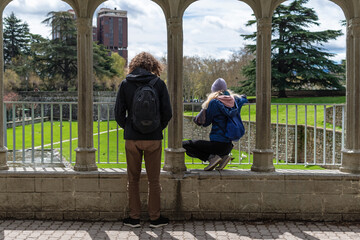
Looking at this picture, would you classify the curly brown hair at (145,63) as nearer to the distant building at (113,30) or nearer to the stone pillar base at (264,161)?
the stone pillar base at (264,161)

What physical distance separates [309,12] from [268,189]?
37901 mm

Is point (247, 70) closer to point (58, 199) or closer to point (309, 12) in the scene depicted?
point (309, 12)

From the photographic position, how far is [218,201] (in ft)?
16.4

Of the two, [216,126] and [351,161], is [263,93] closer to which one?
[216,126]

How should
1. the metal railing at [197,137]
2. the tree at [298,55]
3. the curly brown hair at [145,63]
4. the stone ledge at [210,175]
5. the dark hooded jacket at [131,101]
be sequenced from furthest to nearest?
the tree at [298,55] → the metal railing at [197,137] → the stone ledge at [210,175] → the curly brown hair at [145,63] → the dark hooded jacket at [131,101]

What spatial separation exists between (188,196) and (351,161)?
1.92 meters

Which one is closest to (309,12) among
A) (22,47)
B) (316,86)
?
(316,86)

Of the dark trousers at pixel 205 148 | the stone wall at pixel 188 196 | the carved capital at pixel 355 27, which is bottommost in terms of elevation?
the stone wall at pixel 188 196

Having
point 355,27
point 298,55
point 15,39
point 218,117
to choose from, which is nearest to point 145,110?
point 218,117

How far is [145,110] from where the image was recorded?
434 cm

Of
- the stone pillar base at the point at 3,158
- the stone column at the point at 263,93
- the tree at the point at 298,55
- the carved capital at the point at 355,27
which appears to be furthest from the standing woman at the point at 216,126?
the tree at the point at 298,55

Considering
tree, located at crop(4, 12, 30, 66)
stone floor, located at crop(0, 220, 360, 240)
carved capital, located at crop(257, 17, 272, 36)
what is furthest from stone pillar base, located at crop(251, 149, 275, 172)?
tree, located at crop(4, 12, 30, 66)

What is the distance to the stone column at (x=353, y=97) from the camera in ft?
16.3

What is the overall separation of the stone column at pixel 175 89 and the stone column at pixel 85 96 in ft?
2.99
